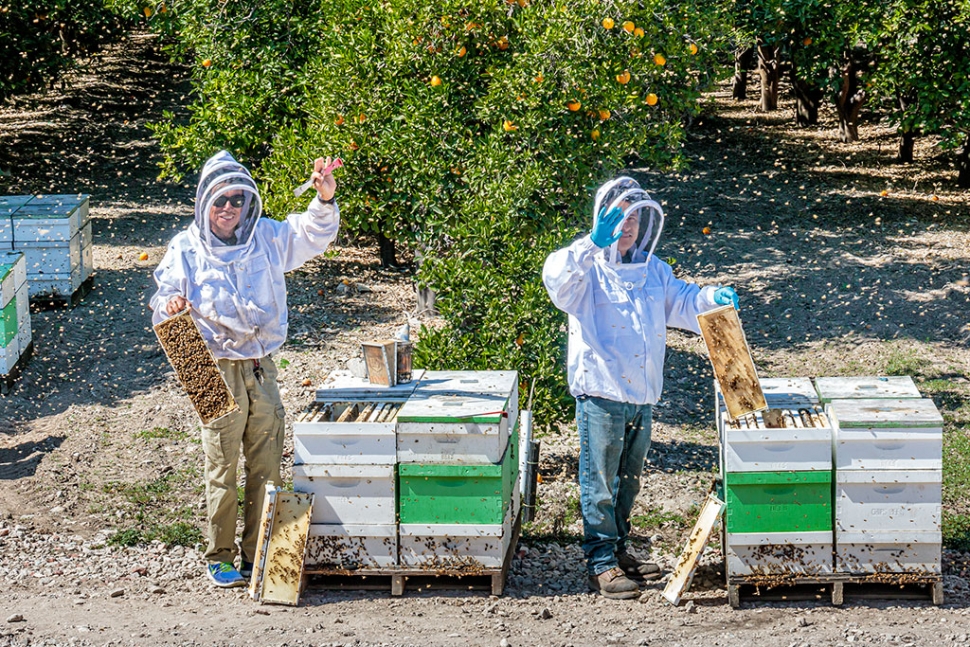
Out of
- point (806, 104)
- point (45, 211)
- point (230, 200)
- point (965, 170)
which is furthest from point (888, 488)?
point (806, 104)

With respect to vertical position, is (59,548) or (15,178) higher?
(15,178)

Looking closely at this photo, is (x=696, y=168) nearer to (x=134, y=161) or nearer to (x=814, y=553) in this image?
(x=134, y=161)

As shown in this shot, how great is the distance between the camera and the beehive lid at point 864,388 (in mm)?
5512

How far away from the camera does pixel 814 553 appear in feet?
17.3

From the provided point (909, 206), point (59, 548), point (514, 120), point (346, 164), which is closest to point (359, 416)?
point (59, 548)

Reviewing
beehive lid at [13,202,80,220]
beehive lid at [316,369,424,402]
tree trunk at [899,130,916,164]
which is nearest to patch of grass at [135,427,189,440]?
beehive lid at [316,369,424,402]

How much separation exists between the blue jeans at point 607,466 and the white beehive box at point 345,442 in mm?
894

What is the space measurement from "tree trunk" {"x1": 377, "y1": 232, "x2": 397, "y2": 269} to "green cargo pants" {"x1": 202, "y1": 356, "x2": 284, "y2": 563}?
6.43 metres

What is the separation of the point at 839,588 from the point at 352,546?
2211 millimetres

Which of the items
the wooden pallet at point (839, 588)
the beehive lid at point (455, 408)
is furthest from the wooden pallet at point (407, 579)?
the wooden pallet at point (839, 588)

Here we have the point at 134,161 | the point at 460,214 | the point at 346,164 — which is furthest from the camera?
the point at 134,161

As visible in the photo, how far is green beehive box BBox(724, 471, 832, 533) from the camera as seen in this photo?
5.22 meters

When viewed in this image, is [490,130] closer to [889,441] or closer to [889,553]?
[889,441]

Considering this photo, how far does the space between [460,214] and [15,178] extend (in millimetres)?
8836
